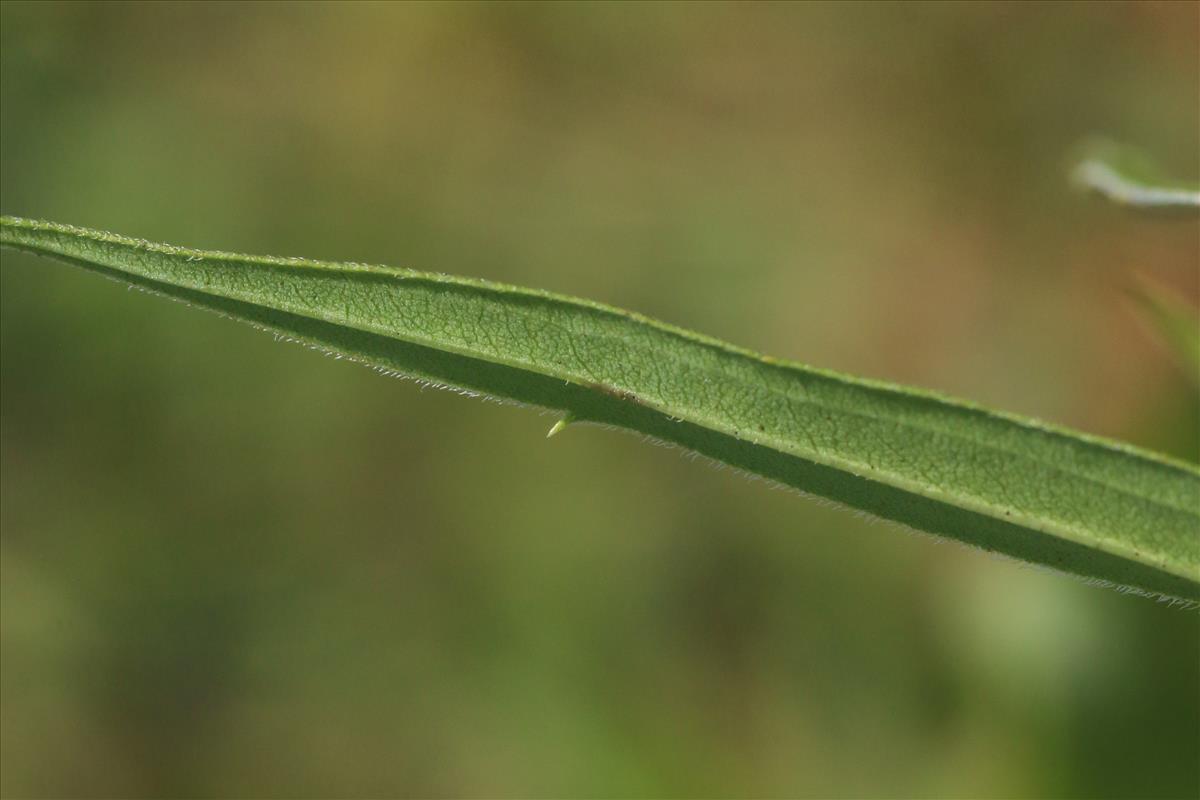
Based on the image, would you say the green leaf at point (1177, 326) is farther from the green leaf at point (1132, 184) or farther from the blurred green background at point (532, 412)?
the blurred green background at point (532, 412)

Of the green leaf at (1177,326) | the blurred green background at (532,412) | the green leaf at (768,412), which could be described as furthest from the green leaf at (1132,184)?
the blurred green background at (532,412)

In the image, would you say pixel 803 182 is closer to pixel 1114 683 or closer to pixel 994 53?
pixel 994 53

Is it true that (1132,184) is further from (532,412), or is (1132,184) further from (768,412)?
(532,412)

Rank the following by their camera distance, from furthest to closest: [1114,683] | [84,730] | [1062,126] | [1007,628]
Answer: [1062,126] < [84,730] < [1007,628] < [1114,683]

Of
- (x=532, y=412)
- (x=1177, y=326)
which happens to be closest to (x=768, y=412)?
(x=1177, y=326)

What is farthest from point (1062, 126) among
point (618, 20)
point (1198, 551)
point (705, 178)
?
point (1198, 551)

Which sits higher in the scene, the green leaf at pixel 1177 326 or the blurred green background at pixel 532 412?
the green leaf at pixel 1177 326

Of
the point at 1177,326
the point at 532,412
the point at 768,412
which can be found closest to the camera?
the point at 768,412
